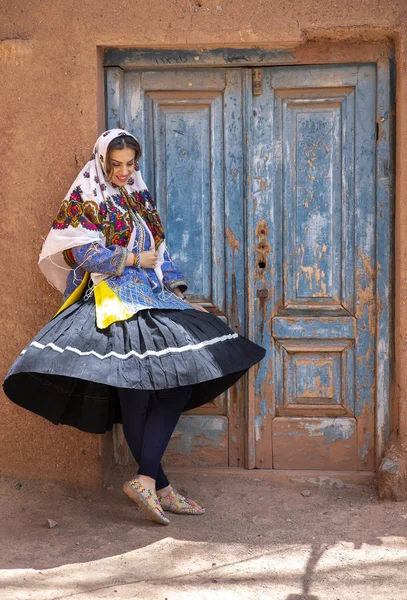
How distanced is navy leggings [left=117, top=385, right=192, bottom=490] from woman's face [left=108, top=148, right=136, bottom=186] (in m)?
1.04

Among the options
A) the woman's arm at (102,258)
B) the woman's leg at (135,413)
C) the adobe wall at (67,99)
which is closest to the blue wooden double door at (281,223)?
the adobe wall at (67,99)

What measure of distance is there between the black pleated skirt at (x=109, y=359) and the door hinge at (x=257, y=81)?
1249 millimetres

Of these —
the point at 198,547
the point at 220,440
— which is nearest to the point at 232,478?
the point at 220,440

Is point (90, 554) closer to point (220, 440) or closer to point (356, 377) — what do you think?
point (220, 440)

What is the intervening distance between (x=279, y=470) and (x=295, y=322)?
0.84m

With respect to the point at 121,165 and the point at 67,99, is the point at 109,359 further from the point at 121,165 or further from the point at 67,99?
the point at 67,99

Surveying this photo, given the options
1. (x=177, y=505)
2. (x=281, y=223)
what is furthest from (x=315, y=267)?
(x=177, y=505)

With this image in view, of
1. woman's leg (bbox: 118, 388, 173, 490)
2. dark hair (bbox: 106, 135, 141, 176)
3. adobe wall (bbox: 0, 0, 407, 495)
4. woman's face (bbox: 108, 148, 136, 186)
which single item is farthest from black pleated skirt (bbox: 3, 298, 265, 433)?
dark hair (bbox: 106, 135, 141, 176)

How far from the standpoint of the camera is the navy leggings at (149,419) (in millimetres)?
3785

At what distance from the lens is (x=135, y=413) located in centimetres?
381

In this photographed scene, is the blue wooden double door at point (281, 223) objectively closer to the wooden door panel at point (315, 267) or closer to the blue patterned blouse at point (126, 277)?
the wooden door panel at point (315, 267)

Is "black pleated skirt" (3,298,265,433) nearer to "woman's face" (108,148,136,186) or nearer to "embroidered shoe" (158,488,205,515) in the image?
"embroidered shoe" (158,488,205,515)

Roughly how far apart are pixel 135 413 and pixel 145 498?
0.40m

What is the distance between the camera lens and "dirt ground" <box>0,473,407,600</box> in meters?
3.21
